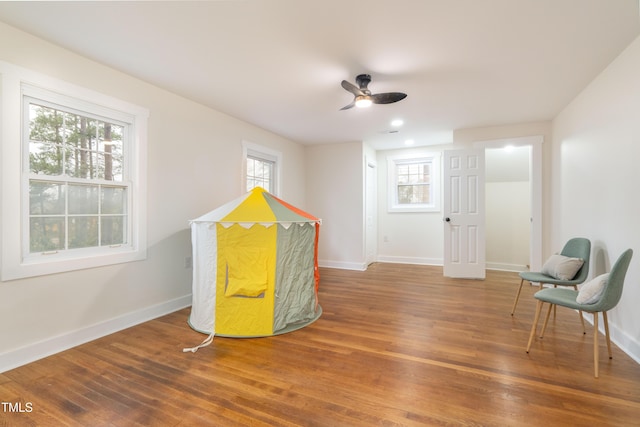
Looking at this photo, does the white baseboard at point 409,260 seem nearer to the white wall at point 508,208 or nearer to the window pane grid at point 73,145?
the white wall at point 508,208

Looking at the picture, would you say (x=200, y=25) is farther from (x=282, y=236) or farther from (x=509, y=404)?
(x=509, y=404)

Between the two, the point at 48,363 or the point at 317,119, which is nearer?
the point at 48,363

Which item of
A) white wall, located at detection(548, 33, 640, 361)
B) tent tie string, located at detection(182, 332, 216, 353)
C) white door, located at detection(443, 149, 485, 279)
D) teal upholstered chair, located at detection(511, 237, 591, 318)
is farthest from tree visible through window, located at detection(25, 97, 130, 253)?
white door, located at detection(443, 149, 485, 279)

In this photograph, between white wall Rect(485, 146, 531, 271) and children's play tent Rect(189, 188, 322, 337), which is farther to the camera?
white wall Rect(485, 146, 531, 271)

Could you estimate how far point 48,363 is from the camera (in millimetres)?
2168

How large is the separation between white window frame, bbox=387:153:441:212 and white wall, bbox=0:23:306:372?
3046 mm

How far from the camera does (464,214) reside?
4766 mm

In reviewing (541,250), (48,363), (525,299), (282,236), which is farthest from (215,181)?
(541,250)

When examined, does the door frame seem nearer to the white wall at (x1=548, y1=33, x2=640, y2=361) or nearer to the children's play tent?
the white wall at (x1=548, y1=33, x2=640, y2=361)

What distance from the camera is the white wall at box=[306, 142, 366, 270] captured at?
554cm

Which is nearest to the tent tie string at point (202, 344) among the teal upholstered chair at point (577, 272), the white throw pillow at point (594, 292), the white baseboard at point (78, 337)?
the white baseboard at point (78, 337)

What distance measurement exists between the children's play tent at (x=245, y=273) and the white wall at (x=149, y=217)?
62 cm

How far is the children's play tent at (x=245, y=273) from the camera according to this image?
2654mm

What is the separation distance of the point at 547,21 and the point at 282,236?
2608 millimetres
